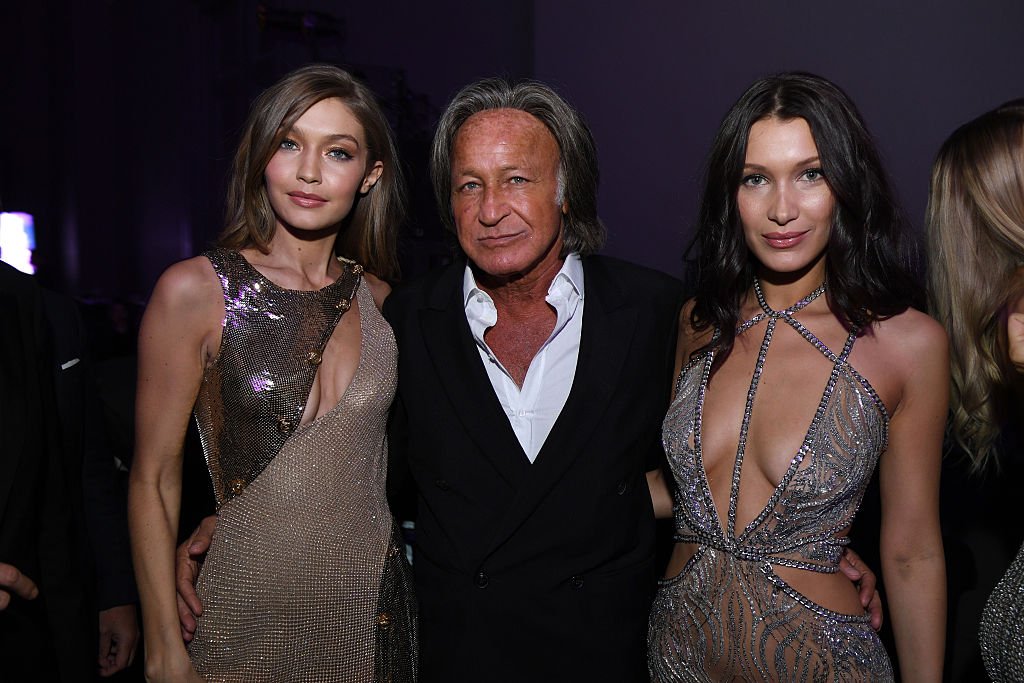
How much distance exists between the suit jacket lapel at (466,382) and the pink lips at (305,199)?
1.17ft

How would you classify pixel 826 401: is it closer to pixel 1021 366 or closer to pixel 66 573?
pixel 1021 366

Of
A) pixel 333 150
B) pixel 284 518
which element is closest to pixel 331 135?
pixel 333 150

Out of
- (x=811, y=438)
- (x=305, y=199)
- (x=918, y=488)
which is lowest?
(x=918, y=488)

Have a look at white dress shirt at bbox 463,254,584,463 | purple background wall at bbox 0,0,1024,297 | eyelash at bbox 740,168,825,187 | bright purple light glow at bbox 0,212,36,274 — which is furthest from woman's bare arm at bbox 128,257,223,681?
bright purple light glow at bbox 0,212,36,274

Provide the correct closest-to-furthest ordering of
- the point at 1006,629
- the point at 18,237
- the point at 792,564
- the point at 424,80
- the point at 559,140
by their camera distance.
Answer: the point at 1006,629 → the point at 792,564 → the point at 559,140 → the point at 424,80 → the point at 18,237

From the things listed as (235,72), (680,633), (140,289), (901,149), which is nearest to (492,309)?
(680,633)

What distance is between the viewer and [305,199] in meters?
2.03

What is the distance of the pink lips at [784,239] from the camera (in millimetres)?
1841

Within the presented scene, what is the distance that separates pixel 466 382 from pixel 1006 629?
120cm

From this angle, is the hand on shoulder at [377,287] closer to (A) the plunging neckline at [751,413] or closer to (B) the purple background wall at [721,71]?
(A) the plunging neckline at [751,413]

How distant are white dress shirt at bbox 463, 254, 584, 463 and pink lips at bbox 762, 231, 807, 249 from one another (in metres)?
0.50

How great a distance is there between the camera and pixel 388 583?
6.48 feet

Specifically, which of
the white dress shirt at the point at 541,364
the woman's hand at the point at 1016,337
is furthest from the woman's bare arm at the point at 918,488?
the white dress shirt at the point at 541,364

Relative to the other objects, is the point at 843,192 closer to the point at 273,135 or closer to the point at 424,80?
the point at 273,135
